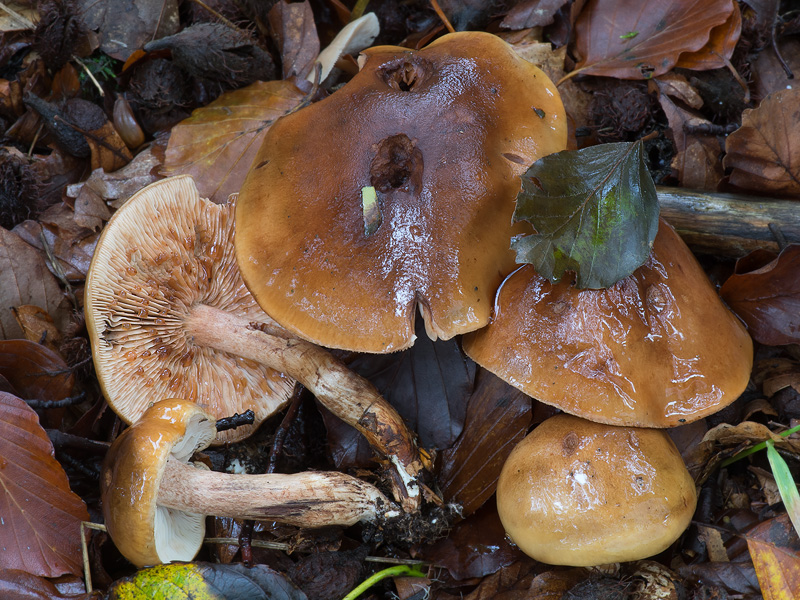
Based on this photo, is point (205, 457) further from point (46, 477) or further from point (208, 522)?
point (46, 477)

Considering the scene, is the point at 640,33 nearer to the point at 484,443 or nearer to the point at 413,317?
the point at 413,317

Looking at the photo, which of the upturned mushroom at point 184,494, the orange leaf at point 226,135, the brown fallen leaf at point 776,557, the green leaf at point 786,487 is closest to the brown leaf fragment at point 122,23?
the orange leaf at point 226,135

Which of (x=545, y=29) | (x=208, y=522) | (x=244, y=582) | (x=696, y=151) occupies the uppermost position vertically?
(x=545, y=29)

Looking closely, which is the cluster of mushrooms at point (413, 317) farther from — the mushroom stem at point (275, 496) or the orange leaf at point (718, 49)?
the orange leaf at point (718, 49)

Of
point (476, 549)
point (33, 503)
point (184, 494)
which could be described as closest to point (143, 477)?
point (184, 494)

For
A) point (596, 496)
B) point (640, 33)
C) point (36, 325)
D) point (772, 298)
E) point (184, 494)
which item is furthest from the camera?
point (640, 33)

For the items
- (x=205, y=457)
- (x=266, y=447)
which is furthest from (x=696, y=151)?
(x=205, y=457)
